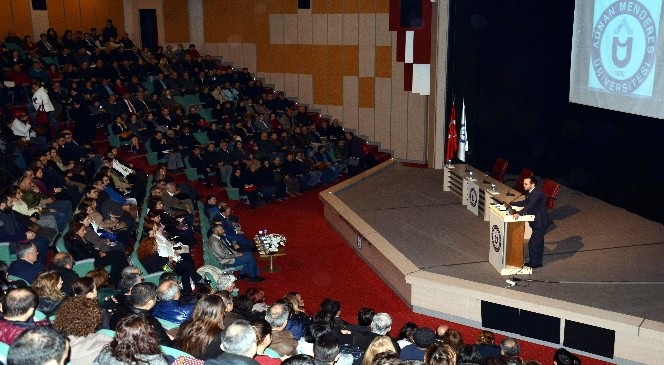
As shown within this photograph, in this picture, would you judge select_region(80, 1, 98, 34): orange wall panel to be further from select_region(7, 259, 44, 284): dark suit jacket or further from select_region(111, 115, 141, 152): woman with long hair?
select_region(7, 259, 44, 284): dark suit jacket

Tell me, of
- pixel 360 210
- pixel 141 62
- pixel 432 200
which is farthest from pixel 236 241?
pixel 141 62

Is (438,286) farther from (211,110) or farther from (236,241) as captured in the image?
(211,110)

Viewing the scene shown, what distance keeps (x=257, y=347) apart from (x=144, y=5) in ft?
64.4

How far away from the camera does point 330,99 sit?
19234mm

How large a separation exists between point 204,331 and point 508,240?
501 centimetres

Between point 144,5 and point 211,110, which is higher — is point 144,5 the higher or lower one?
the higher one

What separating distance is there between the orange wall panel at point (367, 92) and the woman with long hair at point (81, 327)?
14.8 meters

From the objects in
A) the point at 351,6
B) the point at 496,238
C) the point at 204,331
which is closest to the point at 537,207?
the point at 496,238

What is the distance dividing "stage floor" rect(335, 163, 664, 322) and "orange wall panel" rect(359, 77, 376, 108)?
550 cm

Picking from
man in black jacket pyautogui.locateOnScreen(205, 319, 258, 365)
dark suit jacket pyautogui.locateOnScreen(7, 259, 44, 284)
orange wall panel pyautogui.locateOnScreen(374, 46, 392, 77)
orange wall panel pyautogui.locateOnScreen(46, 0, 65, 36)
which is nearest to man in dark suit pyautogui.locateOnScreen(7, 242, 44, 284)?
dark suit jacket pyautogui.locateOnScreen(7, 259, 44, 284)

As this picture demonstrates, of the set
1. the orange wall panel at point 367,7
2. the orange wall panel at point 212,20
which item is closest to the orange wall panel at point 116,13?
the orange wall panel at point 212,20

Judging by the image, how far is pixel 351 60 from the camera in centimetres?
1864

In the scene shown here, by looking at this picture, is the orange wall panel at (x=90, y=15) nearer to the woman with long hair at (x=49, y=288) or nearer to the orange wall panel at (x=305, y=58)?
the orange wall panel at (x=305, y=58)

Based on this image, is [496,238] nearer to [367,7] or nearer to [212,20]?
[367,7]
